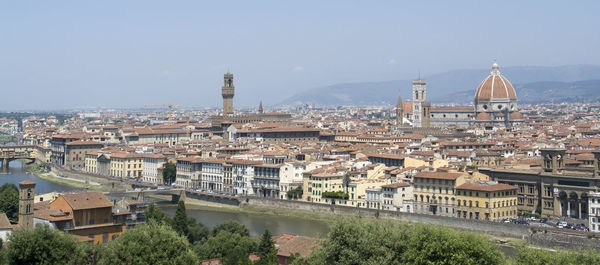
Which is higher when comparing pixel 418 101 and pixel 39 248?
pixel 418 101

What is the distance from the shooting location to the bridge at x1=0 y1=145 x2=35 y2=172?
248 feet

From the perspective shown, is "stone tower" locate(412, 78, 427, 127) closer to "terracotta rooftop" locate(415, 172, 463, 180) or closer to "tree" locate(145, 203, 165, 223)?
"terracotta rooftop" locate(415, 172, 463, 180)

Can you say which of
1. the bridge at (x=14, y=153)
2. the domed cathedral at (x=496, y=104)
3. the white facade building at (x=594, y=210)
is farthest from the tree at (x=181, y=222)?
the domed cathedral at (x=496, y=104)

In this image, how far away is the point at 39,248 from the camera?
73.7ft

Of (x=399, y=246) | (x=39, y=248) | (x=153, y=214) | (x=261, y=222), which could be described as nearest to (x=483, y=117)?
(x=261, y=222)

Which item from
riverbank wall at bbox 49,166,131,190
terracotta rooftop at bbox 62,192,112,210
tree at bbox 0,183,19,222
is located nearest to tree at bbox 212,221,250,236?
terracotta rooftop at bbox 62,192,112,210

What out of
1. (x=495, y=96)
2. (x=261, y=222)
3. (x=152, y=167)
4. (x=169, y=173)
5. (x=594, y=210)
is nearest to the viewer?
(x=594, y=210)

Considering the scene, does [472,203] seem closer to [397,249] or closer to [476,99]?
[397,249]

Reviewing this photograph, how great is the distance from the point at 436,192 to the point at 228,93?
58310 mm

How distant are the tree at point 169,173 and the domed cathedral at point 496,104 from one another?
41.3m

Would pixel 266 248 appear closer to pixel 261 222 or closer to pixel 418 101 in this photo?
pixel 261 222

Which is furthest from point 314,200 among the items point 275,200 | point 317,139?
point 317,139

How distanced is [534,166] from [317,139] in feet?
115

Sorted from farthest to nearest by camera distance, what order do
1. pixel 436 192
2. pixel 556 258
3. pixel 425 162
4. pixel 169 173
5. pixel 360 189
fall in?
pixel 169 173 → pixel 425 162 → pixel 360 189 → pixel 436 192 → pixel 556 258
